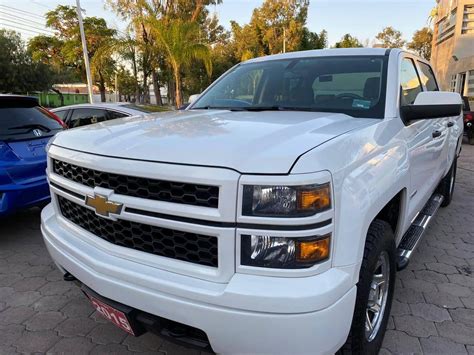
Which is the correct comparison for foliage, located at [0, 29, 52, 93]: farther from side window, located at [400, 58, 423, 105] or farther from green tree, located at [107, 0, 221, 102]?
side window, located at [400, 58, 423, 105]

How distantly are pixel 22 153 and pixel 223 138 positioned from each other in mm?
3159

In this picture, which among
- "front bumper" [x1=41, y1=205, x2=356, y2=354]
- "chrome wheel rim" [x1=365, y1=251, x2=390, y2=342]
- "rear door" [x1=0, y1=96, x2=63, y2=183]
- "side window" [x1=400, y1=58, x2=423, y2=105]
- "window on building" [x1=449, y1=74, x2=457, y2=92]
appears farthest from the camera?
"window on building" [x1=449, y1=74, x2=457, y2=92]

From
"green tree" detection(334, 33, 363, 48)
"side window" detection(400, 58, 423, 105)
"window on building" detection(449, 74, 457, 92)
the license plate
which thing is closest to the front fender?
"side window" detection(400, 58, 423, 105)

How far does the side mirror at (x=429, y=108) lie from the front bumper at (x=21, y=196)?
354 centimetres

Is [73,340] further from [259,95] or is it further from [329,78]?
[329,78]

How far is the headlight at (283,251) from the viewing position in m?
1.60

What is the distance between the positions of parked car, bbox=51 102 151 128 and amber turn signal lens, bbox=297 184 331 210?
212 inches

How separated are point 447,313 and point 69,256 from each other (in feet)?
8.47

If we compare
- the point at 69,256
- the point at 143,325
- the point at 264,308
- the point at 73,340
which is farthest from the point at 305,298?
the point at 73,340

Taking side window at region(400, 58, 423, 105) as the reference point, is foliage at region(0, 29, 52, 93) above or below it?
above

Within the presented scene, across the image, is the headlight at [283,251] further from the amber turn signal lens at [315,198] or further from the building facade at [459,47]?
the building facade at [459,47]

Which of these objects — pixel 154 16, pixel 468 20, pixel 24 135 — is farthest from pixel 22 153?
pixel 468 20

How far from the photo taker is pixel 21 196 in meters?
4.02

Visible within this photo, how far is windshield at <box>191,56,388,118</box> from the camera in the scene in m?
2.84
